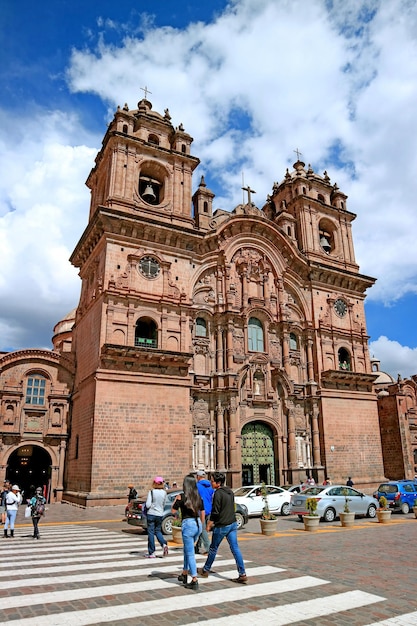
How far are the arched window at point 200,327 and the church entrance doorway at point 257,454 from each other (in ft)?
20.9

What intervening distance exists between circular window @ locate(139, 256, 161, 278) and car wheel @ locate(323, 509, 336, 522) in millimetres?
16071

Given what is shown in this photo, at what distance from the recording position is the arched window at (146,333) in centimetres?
2686

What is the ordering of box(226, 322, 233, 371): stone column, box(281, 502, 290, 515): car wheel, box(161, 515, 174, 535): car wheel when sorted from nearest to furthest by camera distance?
box(161, 515, 174, 535): car wheel → box(281, 502, 290, 515): car wheel → box(226, 322, 233, 371): stone column

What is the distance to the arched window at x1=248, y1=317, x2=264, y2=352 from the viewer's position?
31312 mm

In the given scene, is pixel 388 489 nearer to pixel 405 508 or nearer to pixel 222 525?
pixel 405 508

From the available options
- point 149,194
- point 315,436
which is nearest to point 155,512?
point 149,194

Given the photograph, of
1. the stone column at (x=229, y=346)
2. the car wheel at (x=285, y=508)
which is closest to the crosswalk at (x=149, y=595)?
the car wheel at (x=285, y=508)

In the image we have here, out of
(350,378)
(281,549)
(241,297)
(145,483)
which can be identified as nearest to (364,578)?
(281,549)

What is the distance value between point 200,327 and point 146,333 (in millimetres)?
3605

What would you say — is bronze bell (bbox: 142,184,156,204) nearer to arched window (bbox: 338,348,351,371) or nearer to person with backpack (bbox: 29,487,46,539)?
arched window (bbox: 338,348,351,371)

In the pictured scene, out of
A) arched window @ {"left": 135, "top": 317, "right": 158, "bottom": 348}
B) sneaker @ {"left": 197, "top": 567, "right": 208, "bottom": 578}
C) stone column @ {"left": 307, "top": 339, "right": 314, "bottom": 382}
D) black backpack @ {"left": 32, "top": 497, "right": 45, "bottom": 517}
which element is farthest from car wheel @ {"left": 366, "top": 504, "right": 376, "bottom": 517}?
sneaker @ {"left": 197, "top": 567, "right": 208, "bottom": 578}

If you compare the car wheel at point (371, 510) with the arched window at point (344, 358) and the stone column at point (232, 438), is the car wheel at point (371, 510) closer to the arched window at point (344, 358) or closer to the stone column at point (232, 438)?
the stone column at point (232, 438)

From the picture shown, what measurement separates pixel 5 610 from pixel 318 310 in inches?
1221

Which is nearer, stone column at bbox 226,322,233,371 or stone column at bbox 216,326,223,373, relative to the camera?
stone column at bbox 216,326,223,373
